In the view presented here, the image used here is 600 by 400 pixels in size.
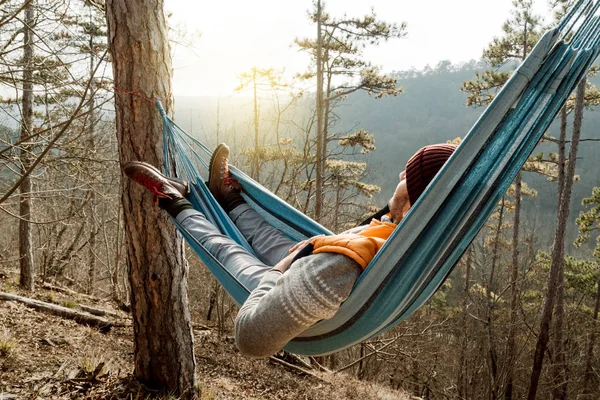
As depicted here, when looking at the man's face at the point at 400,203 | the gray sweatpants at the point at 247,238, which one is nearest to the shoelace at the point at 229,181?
the gray sweatpants at the point at 247,238

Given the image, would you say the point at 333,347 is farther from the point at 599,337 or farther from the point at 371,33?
the point at 599,337

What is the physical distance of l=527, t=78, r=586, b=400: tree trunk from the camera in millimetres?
4602

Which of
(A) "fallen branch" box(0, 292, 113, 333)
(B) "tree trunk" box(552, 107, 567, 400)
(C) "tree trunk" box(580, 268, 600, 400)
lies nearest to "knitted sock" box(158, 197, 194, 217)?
(A) "fallen branch" box(0, 292, 113, 333)

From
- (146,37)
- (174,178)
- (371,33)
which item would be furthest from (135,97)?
(371,33)

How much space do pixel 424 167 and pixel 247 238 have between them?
880 millimetres

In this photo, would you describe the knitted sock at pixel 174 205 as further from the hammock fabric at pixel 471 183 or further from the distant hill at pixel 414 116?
the distant hill at pixel 414 116

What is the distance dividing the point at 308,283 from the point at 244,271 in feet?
1.45

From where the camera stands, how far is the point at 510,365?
17.3 ft

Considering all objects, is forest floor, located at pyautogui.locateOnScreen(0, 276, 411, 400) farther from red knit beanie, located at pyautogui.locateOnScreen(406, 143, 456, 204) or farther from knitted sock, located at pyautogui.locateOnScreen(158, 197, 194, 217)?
red knit beanie, located at pyautogui.locateOnScreen(406, 143, 456, 204)

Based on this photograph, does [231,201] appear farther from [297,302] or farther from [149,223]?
[297,302]

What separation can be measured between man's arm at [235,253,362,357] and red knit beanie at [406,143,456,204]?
0.83 ft

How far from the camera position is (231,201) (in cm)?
173

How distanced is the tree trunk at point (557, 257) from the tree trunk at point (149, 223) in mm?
4285

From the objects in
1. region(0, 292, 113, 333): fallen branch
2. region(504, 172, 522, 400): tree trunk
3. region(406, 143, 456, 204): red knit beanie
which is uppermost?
region(406, 143, 456, 204): red knit beanie
